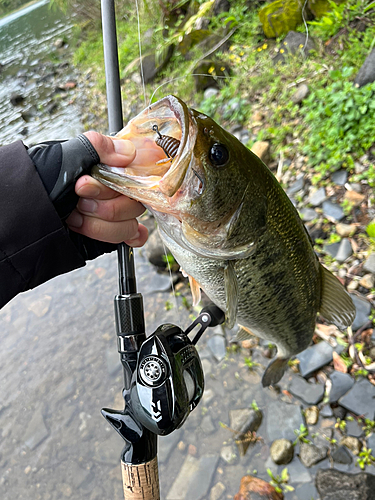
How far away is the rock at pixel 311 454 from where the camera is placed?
2.56 m

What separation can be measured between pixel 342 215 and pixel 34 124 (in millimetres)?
8473

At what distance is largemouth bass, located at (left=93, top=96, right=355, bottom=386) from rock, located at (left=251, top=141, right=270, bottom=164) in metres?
2.60

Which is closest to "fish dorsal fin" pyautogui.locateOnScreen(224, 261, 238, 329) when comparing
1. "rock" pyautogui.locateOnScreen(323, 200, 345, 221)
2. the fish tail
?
the fish tail

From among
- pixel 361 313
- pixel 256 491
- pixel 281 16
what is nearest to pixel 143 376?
pixel 256 491

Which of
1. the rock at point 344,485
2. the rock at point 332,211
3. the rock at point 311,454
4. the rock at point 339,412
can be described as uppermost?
the rock at point 332,211

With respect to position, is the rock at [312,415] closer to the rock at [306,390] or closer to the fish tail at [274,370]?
the rock at [306,390]

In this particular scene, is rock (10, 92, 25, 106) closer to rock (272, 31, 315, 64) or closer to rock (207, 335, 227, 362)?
rock (272, 31, 315, 64)

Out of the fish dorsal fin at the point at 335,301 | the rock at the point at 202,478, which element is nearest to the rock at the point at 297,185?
the fish dorsal fin at the point at 335,301

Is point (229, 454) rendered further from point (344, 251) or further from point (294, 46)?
point (294, 46)

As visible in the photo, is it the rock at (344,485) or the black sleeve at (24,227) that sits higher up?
the black sleeve at (24,227)

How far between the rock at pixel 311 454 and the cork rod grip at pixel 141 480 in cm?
139

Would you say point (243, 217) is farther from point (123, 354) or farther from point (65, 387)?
point (65, 387)

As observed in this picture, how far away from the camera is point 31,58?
50.6ft

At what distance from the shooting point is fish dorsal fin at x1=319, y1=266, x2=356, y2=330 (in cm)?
197
